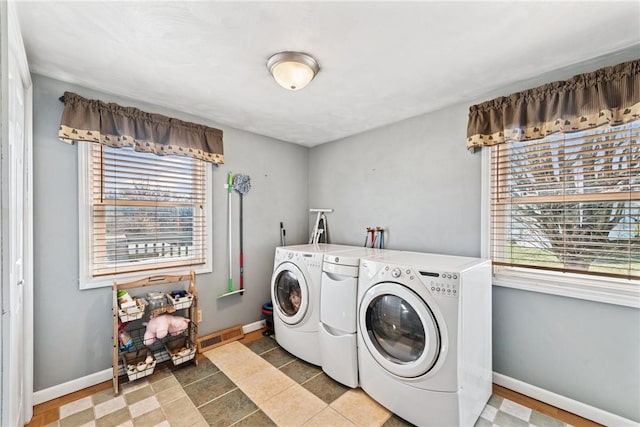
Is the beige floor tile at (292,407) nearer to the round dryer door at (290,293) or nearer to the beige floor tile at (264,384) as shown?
the beige floor tile at (264,384)

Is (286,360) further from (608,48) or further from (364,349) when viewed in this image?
(608,48)

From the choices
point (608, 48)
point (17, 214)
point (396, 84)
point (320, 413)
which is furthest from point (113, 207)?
point (608, 48)

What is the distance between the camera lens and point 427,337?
1.62 m

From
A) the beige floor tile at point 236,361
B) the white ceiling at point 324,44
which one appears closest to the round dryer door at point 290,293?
the beige floor tile at point 236,361

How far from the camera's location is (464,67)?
1811 millimetres

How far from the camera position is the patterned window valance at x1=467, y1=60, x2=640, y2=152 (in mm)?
1581

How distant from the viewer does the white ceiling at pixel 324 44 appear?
1307 mm

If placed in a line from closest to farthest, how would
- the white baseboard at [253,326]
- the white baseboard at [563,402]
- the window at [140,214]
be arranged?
the white baseboard at [563,402] < the window at [140,214] < the white baseboard at [253,326]

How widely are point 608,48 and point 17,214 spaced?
361 cm

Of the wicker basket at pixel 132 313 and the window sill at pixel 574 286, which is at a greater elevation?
the window sill at pixel 574 286

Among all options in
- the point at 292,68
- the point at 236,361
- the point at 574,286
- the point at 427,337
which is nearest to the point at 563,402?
the point at 574,286

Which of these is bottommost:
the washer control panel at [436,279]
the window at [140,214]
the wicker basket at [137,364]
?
the wicker basket at [137,364]

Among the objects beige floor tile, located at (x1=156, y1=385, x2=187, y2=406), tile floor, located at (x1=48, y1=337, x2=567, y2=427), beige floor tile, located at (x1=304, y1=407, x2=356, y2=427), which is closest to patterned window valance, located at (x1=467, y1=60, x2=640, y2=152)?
tile floor, located at (x1=48, y1=337, x2=567, y2=427)

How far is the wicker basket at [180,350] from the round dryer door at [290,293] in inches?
31.9
